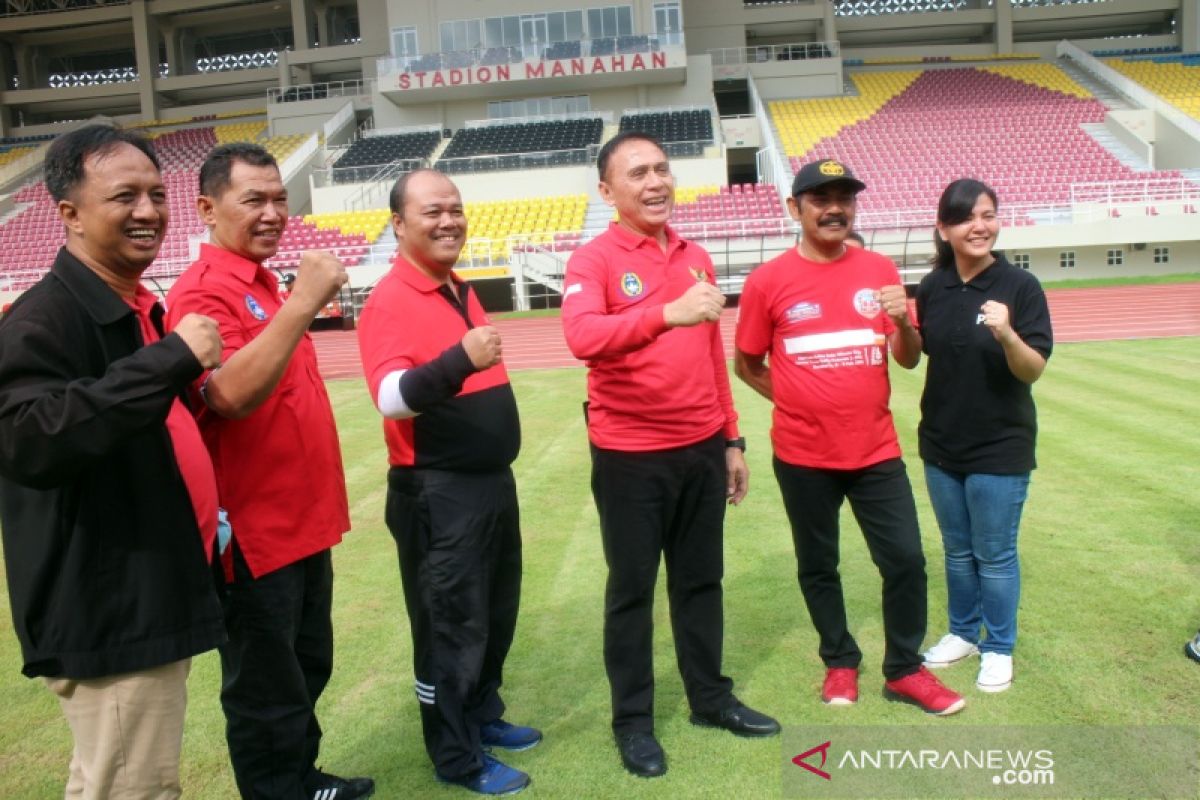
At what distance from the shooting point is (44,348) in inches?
74.0

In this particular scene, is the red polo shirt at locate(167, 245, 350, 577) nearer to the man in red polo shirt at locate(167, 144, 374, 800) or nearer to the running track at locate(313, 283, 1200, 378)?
the man in red polo shirt at locate(167, 144, 374, 800)

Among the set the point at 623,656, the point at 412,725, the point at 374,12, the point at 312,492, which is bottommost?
the point at 412,725

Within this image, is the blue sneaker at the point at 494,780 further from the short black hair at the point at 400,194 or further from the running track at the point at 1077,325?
the running track at the point at 1077,325

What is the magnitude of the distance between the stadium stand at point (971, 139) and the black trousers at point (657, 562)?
2361cm

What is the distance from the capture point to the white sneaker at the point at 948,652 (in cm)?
384

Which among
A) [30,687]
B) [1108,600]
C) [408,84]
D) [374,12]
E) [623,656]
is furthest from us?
[374,12]

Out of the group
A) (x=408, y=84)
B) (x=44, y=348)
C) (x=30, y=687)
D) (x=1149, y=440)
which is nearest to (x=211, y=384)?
(x=44, y=348)

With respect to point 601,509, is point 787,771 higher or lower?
lower

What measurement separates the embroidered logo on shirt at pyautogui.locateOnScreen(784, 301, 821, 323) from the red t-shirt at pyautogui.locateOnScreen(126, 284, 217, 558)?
2.22 m

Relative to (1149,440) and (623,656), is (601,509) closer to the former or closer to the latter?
(623,656)

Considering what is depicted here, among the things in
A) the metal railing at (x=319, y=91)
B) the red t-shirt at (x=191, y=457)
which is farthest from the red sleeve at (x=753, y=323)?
the metal railing at (x=319, y=91)

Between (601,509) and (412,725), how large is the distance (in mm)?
1212

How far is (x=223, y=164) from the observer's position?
9.25 feet

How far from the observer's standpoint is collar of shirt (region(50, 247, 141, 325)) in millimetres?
A: 1995
